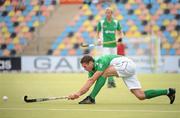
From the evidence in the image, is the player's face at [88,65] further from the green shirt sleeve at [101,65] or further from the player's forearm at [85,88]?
the player's forearm at [85,88]

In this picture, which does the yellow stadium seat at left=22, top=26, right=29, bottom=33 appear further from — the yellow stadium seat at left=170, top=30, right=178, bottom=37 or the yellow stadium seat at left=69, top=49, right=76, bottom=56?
the yellow stadium seat at left=170, top=30, right=178, bottom=37

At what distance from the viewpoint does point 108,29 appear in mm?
19391

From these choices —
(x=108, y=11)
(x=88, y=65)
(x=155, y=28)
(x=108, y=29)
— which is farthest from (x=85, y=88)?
(x=155, y=28)

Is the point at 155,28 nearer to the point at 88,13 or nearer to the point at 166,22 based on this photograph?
the point at 166,22

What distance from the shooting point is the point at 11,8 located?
34875 millimetres

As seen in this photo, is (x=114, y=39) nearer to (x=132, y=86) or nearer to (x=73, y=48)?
(x=132, y=86)

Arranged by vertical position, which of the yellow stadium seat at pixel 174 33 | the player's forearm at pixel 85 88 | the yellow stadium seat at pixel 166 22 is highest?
the yellow stadium seat at pixel 166 22

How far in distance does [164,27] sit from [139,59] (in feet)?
10.7

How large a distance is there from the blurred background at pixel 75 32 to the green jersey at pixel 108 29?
404 inches

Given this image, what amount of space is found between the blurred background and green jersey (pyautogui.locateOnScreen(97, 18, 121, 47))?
404 inches

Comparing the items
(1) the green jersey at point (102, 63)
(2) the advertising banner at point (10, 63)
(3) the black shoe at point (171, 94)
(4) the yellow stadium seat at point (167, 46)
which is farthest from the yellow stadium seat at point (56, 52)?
(3) the black shoe at point (171, 94)

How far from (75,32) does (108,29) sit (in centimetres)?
1409

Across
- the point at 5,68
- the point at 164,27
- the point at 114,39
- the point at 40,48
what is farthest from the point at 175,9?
the point at 114,39

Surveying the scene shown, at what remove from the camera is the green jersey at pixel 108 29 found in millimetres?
19281
